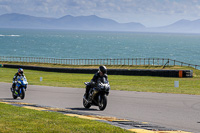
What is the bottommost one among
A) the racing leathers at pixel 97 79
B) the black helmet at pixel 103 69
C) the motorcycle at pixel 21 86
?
the motorcycle at pixel 21 86

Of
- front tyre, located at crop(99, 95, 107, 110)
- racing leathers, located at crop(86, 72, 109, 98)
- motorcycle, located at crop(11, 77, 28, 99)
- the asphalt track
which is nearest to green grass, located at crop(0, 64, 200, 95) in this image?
the asphalt track

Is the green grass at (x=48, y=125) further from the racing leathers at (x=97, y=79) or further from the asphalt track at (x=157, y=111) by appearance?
the racing leathers at (x=97, y=79)

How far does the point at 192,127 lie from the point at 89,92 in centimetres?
516

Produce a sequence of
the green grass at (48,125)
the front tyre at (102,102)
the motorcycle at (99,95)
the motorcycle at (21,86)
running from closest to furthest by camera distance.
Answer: the green grass at (48,125), the motorcycle at (99,95), the front tyre at (102,102), the motorcycle at (21,86)

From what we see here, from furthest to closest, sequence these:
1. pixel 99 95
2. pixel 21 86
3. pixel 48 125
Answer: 1. pixel 21 86
2. pixel 99 95
3. pixel 48 125

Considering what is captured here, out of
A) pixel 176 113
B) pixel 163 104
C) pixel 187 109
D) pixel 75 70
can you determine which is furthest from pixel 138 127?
pixel 75 70

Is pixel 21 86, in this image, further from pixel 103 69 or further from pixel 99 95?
pixel 103 69

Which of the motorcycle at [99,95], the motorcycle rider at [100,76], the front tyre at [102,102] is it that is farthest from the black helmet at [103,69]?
the front tyre at [102,102]

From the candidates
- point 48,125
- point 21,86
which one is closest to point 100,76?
point 48,125

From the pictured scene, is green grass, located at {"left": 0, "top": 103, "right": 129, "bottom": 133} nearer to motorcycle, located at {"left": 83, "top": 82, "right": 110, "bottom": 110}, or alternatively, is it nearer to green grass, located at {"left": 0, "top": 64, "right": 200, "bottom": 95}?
motorcycle, located at {"left": 83, "top": 82, "right": 110, "bottom": 110}

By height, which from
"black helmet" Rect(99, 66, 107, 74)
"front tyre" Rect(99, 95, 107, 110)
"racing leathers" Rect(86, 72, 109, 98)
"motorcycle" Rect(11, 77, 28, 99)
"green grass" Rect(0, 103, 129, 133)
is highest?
"black helmet" Rect(99, 66, 107, 74)

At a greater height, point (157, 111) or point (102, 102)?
point (102, 102)

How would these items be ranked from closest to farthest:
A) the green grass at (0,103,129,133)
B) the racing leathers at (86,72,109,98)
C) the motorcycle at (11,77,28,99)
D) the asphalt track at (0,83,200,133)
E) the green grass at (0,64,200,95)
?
the green grass at (0,103,129,133) < the asphalt track at (0,83,200,133) < the racing leathers at (86,72,109,98) < the motorcycle at (11,77,28,99) < the green grass at (0,64,200,95)

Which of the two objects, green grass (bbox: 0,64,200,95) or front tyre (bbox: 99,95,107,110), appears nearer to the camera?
front tyre (bbox: 99,95,107,110)
